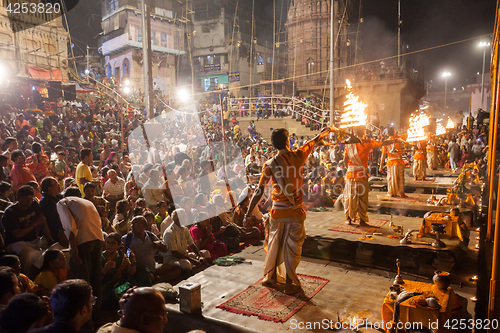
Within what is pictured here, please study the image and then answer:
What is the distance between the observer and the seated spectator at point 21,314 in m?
2.41

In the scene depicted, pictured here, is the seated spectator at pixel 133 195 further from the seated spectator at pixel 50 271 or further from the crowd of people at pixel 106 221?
the seated spectator at pixel 50 271

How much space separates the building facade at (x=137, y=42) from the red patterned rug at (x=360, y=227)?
1224 inches

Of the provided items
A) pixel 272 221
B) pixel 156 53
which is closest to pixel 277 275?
pixel 272 221

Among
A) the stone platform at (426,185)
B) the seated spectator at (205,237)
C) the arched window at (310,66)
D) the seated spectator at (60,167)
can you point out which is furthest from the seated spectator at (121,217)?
the arched window at (310,66)

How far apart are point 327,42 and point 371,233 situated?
102 feet

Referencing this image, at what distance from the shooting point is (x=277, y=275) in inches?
203

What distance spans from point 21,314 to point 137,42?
39.2 meters

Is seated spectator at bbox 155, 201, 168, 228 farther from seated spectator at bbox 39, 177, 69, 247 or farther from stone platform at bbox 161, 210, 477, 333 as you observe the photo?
seated spectator at bbox 39, 177, 69, 247

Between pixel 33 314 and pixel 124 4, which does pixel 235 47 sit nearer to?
pixel 124 4

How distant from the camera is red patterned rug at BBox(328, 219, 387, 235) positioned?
7121 mm

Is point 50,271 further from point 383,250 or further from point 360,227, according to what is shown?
point 360,227

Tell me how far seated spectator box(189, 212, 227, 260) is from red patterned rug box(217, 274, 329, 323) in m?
2.19

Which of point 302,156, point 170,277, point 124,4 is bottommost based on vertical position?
point 170,277

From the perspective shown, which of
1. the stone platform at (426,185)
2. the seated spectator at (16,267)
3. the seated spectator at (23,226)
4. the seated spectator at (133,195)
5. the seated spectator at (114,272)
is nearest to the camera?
the seated spectator at (16,267)
